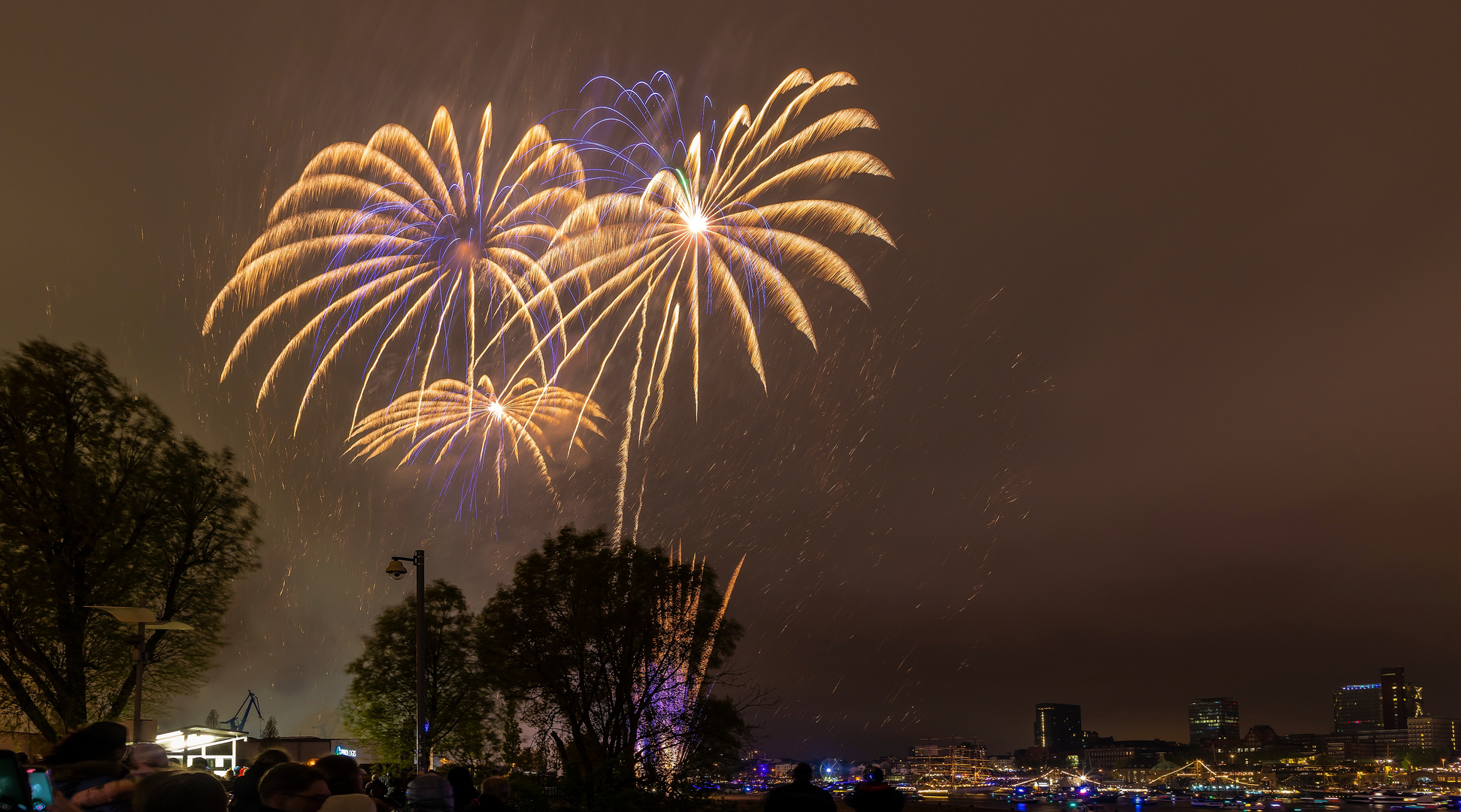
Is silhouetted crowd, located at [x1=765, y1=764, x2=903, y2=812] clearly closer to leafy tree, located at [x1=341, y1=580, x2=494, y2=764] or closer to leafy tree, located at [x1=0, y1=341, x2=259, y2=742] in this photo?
leafy tree, located at [x1=0, y1=341, x2=259, y2=742]

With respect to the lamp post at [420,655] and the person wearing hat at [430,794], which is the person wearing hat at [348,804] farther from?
the lamp post at [420,655]

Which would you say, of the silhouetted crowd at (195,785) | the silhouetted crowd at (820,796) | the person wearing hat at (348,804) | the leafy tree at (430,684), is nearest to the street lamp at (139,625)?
the silhouetted crowd at (195,785)

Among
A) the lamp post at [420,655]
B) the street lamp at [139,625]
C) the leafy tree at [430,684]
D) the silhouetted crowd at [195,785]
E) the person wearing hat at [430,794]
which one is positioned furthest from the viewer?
the leafy tree at [430,684]

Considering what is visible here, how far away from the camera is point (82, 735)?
6133 millimetres

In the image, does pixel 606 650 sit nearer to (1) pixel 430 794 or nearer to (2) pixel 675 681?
(2) pixel 675 681

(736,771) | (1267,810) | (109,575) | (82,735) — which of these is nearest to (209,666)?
(109,575)

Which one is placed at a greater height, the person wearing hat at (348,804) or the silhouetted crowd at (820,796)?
the person wearing hat at (348,804)

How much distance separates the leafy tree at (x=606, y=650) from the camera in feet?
79.1

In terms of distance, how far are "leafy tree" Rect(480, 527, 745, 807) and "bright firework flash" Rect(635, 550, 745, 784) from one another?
35mm

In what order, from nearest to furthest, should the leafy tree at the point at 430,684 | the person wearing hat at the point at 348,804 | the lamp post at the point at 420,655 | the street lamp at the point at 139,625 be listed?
the person wearing hat at the point at 348,804
the street lamp at the point at 139,625
the lamp post at the point at 420,655
the leafy tree at the point at 430,684

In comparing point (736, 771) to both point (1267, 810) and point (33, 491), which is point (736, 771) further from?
point (1267, 810)

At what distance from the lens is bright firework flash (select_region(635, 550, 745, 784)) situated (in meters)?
23.8

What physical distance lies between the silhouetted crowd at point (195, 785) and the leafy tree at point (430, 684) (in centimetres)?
4159

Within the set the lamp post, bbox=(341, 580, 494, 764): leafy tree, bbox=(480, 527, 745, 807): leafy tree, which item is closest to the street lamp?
the lamp post
